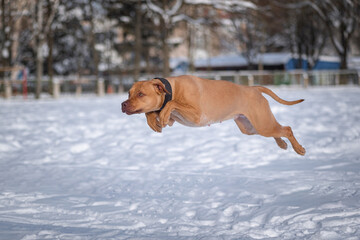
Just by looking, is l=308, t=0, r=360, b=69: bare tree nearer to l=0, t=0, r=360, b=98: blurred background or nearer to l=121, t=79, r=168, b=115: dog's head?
l=0, t=0, r=360, b=98: blurred background

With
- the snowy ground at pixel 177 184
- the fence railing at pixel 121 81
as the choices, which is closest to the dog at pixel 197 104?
the snowy ground at pixel 177 184

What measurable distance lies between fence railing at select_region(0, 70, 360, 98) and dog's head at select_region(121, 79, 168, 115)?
21326 millimetres

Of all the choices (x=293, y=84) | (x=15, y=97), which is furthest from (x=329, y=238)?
(x=293, y=84)

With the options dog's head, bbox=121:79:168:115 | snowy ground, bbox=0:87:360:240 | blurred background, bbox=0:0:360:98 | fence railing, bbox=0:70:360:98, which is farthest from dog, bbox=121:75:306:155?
fence railing, bbox=0:70:360:98

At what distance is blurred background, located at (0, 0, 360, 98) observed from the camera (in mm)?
25578

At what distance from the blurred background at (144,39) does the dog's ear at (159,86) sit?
67.3 feet

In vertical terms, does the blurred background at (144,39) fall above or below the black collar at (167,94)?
above

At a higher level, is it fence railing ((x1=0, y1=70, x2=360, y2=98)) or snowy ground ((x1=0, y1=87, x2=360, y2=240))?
fence railing ((x1=0, y1=70, x2=360, y2=98))

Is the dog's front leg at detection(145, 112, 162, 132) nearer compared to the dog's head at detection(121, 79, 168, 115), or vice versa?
the dog's head at detection(121, 79, 168, 115)

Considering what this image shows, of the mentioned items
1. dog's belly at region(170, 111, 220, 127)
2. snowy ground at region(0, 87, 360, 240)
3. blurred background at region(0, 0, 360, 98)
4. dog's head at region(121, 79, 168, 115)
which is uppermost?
blurred background at region(0, 0, 360, 98)

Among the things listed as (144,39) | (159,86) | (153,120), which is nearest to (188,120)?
(153,120)

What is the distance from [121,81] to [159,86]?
24898mm

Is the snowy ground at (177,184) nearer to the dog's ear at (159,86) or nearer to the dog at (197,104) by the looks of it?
the dog at (197,104)

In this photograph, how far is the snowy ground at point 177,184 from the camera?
12.7 feet
